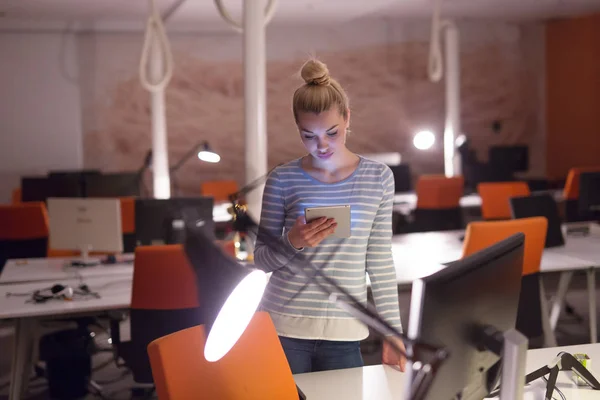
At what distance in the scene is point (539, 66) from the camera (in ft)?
35.4

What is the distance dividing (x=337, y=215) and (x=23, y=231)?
3.98 metres

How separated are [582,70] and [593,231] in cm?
548

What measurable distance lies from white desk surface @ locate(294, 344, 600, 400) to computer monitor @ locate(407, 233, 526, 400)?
0.53 metres

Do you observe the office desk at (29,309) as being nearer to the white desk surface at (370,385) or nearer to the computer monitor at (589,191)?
the white desk surface at (370,385)

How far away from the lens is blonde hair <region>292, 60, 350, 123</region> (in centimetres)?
202

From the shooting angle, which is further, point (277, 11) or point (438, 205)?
point (277, 11)

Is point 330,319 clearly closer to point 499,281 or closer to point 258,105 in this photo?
point 499,281

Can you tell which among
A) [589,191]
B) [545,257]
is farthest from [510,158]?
[545,257]

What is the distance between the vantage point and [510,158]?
9211mm

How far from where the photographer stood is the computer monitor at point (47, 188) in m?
6.75

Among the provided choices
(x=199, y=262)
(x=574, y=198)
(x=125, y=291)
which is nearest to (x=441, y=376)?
(x=199, y=262)

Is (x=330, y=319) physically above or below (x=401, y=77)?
below

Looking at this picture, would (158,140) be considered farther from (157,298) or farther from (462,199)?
(157,298)

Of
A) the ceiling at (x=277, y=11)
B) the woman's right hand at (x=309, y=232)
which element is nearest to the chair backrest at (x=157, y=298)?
the woman's right hand at (x=309, y=232)
